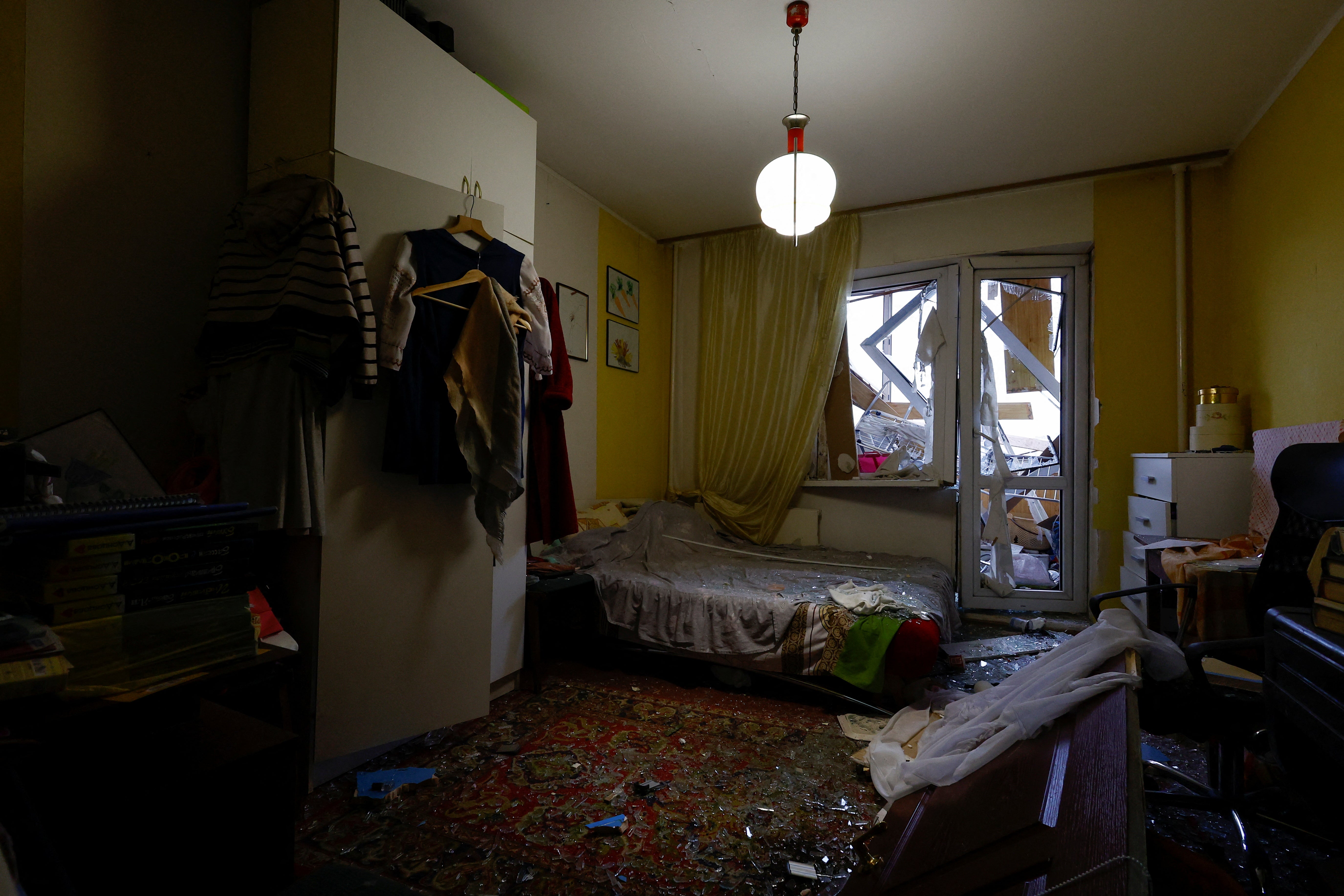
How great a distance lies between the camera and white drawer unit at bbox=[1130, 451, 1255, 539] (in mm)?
2816

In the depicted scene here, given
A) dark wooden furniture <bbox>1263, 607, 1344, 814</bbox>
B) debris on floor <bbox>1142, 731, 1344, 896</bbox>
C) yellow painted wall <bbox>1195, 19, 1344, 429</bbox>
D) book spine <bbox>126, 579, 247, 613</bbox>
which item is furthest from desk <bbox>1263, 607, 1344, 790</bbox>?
yellow painted wall <bbox>1195, 19, 1344, 429</bbox>

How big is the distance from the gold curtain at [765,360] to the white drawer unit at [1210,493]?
1978 millimetres

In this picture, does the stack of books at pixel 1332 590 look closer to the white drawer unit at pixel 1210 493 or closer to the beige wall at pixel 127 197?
the white drawer unit at pixel 1210 493

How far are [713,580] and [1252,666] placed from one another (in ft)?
6.48

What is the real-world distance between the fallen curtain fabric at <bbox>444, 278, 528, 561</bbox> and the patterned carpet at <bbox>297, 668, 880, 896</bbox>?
0.78 meters

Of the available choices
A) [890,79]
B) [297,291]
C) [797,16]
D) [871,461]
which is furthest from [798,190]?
[871,461]

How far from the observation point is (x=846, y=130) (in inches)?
129

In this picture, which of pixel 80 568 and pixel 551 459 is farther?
pixel 551 459

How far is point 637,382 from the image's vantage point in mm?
4539

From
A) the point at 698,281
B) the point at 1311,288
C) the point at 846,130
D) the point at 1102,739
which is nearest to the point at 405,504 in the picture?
the point at 1102,739

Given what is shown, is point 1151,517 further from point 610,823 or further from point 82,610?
point 82,610

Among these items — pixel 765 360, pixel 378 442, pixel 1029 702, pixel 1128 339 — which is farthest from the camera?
pixel 765 360

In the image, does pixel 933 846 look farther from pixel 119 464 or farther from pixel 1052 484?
pixel 1052 484

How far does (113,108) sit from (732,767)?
2.80 meters
